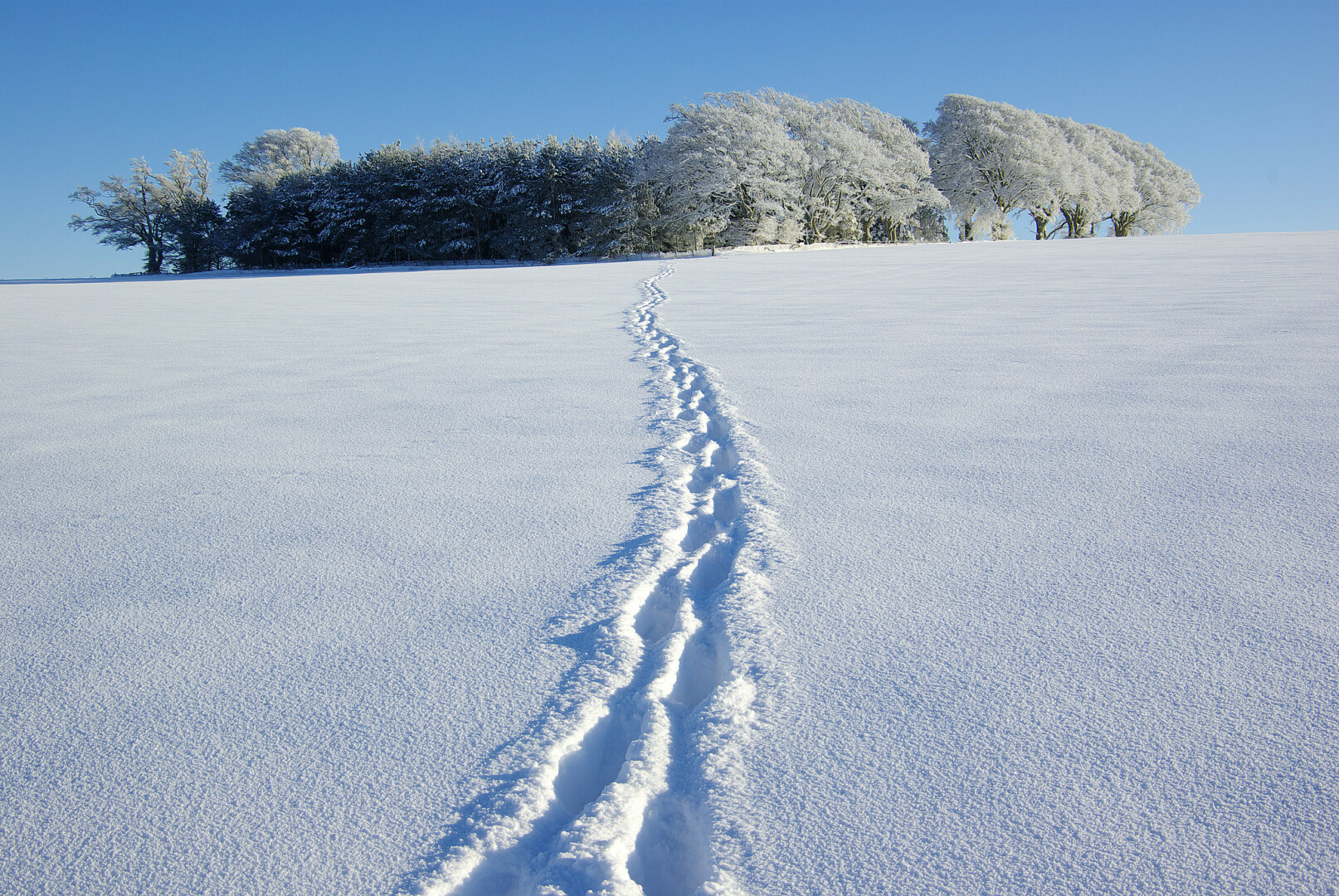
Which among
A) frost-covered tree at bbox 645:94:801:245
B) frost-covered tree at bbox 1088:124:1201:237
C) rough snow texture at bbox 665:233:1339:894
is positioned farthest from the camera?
frost-covered tree at bbox 1088:124:1201:237

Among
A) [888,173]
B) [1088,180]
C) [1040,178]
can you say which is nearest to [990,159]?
[1040,178]

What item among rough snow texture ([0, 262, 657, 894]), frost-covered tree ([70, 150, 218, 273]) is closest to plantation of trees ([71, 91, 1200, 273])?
frost-covered tree ([70, 150, 218, 273])

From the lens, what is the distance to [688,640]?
1.64m

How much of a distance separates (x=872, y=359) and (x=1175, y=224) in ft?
136

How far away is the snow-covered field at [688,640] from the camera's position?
112 centimetres

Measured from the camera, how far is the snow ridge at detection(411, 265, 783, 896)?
1.10 metres

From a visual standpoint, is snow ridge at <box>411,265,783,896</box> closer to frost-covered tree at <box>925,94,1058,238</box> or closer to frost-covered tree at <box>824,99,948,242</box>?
frost-covered tree at <box>824,99,948,242</box>

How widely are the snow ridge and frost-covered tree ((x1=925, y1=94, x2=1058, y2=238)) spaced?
3236 centimetres

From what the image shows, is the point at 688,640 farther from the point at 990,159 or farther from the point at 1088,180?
the point at 1088,180

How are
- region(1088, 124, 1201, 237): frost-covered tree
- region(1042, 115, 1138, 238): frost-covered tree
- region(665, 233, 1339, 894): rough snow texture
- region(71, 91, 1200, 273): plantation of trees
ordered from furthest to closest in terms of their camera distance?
region(1088, 124, 1201, 237): frost-covered tree < region(1042, 115, 1138, 238): frost-covered tree < region(71, 91, 1200, 273): plantation of trees < region(665, 233, 1339, 894): rough snow texture

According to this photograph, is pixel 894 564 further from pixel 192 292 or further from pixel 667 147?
pixel 667 147

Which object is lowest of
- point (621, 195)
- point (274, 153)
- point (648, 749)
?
point (648, 749)

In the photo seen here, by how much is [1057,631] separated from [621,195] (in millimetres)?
28578

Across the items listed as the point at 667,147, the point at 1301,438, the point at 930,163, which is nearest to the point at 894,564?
the point at 1301,438
